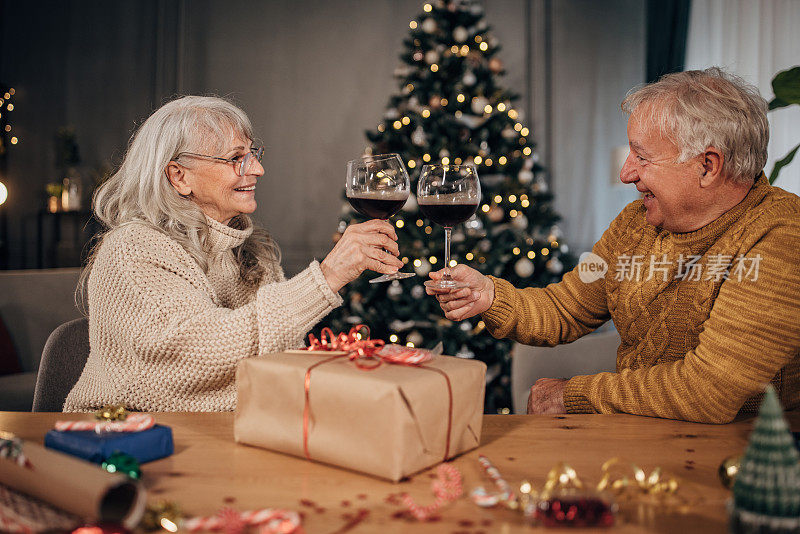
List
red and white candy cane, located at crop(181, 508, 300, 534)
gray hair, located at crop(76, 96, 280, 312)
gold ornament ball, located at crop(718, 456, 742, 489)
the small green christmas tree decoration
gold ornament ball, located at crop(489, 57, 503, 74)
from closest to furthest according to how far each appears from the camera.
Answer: the small green christmas tree decoration < red and white candy cane, located at crop(181, 508, 300, 534) < gold ornament ball, located at crop(718, 456, 742, 489) < gray hair, located at crop(76, 96, 280, 312) < gold ornament ball, located at crop(489, 57, 503, 74)

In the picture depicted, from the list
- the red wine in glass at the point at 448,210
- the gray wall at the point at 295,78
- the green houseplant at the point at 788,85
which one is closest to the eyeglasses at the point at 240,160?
the red wine in glass at the point at 448,210

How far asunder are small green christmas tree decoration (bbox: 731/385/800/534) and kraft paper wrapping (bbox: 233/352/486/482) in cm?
40

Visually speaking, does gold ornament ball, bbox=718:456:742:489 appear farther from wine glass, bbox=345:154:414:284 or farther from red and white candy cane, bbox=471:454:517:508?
wine glass, bbox=345:154:414:284

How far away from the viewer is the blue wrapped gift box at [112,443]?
0.91m

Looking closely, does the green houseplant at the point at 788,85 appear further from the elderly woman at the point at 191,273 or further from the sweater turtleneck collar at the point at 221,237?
the sweater turtleneck collar at the point at 221,237

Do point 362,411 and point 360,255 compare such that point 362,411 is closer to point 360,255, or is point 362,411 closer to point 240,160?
point 360,255

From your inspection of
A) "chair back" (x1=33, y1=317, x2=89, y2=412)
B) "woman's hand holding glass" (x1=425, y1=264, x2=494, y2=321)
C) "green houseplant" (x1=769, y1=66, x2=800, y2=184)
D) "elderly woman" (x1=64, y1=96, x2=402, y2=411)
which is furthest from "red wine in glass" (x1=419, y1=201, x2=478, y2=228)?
"green houseplant" (x1=769, y1=66, x2=800, y2=184)

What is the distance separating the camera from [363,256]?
1438 millimetres

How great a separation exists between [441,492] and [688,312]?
91 cm

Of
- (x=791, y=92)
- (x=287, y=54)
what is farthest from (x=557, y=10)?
(x=791, y=92)

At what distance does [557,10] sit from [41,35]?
15.0 ft

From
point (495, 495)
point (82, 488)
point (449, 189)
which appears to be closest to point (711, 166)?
point (449, 189)

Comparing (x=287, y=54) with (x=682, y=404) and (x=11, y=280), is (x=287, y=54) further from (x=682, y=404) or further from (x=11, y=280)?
(x=682, y=404)

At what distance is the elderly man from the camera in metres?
1.29
